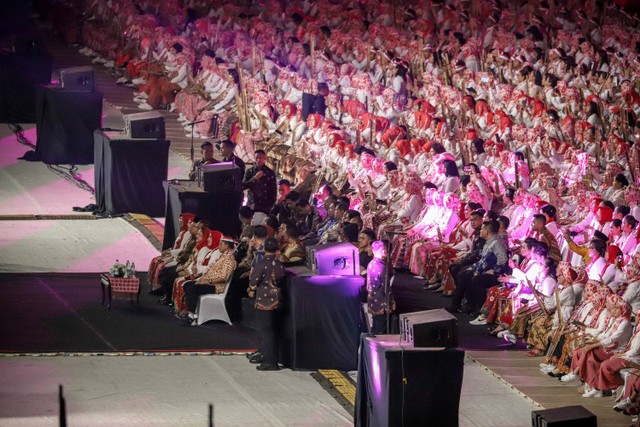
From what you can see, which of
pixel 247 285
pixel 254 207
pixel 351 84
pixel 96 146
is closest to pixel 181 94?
pixel 351 84

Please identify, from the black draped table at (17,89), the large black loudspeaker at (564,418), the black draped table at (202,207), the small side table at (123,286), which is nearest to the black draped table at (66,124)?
the black draped table at (17,89)

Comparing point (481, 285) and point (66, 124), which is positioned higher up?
point (66, 124)

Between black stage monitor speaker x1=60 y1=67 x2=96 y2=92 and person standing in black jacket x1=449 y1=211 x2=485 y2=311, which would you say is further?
black stage monitor speaker x1=60 y1=67 x2=96 y2=92

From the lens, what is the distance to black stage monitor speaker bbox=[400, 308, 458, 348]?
11516mm

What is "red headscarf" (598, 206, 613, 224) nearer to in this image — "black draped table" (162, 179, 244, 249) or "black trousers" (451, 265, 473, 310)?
"black trousers" (451, 265, 473, 310)

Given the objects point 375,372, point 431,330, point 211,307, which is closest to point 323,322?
point 211,307

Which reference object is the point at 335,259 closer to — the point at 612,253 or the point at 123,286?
the point at 123,286

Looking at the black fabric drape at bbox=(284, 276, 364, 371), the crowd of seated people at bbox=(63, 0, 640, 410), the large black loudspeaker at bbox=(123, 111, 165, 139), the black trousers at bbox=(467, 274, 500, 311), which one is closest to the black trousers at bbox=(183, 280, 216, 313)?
the crowd of seated people at bbox=(63, 0, 640, 410)

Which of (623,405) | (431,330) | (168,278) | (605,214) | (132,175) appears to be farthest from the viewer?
(132,175)

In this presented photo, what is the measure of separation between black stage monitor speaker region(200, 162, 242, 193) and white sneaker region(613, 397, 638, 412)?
610 cm

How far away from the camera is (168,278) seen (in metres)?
16.0

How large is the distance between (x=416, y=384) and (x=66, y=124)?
1172 centimetres

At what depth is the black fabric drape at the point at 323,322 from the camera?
13773 millimetres

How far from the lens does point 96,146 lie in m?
20.5
